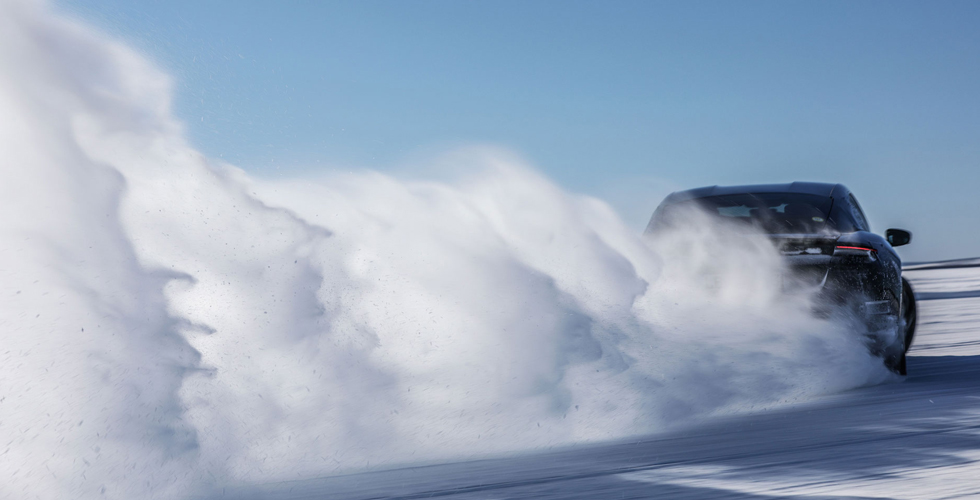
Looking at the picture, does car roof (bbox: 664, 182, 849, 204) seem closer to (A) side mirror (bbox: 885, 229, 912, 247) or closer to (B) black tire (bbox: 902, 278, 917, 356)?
(A) side mirror (bbox: 885, 229, 912, 247)

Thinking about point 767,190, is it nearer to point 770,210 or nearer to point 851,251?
point 770,210

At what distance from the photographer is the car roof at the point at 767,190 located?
602 cm

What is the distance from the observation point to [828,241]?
208 inches

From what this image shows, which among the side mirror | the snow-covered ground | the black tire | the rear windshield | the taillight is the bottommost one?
the snow-covered ground

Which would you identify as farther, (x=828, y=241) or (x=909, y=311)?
(x=909, y=311)

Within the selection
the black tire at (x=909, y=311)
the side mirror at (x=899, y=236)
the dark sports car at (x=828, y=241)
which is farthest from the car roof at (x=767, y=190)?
the black tire at (x=909, y=311)

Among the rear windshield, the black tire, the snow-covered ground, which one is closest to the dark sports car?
the rear windshield

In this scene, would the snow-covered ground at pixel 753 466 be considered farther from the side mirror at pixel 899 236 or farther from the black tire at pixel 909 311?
the black tire at pixel 909 311

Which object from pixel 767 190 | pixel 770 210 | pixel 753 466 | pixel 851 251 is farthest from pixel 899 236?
pixel 753 466

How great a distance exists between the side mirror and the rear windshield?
3.10ft

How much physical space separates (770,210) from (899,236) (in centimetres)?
139

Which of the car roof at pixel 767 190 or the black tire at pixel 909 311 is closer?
the car roof at pixel 767 190

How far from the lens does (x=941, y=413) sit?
433 cm

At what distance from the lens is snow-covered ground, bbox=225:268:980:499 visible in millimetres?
2859
